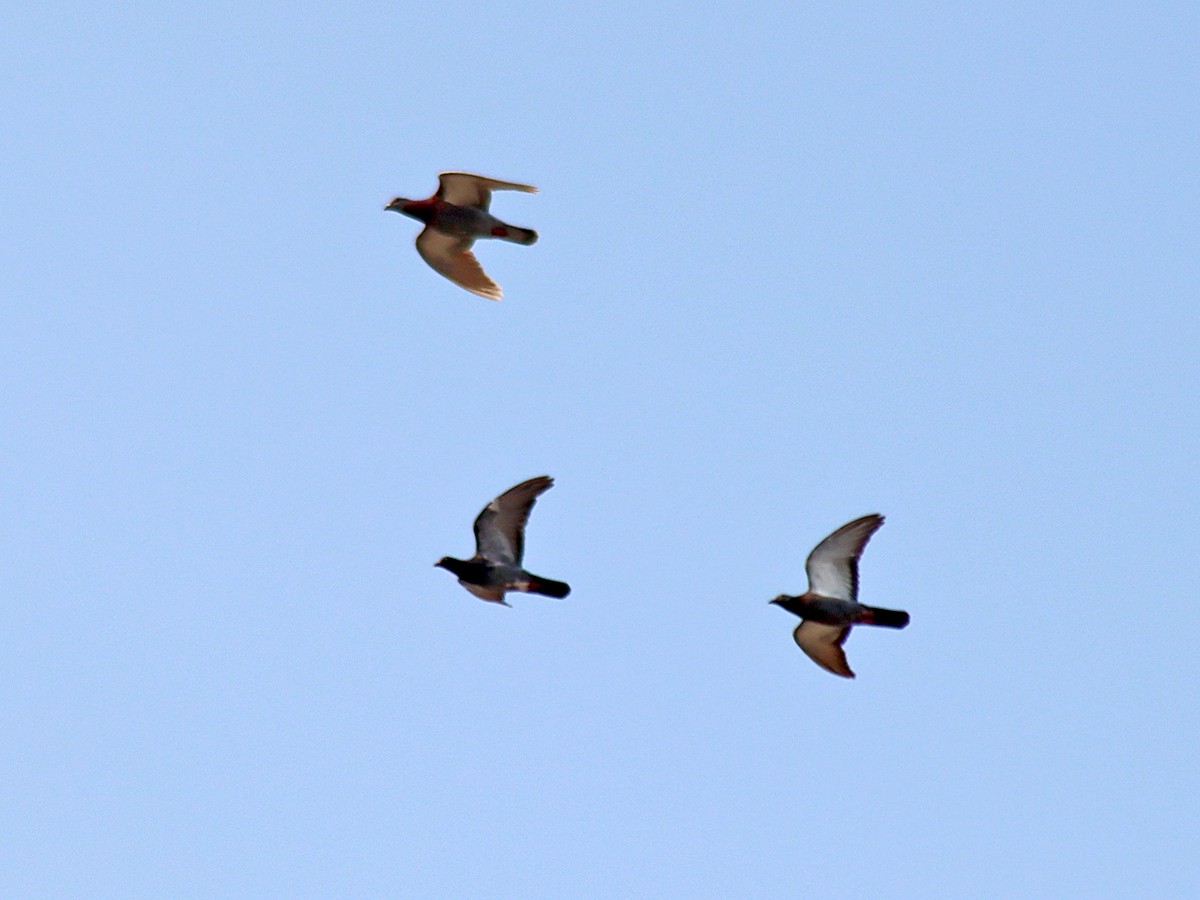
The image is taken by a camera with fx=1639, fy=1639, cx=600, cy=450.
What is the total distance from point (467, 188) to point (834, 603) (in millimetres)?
8913

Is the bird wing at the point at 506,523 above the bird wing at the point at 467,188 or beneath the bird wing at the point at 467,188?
beneath

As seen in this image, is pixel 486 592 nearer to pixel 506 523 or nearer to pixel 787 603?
pixel 506 523

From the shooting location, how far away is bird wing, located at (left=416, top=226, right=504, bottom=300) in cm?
2762

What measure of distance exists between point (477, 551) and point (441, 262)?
5.48 m

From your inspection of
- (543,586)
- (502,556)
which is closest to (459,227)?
(502,556)

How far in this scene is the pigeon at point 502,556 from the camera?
25000mm

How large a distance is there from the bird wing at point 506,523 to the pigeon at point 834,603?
419 centimetres

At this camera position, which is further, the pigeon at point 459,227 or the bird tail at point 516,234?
the bird tail at point 516,234

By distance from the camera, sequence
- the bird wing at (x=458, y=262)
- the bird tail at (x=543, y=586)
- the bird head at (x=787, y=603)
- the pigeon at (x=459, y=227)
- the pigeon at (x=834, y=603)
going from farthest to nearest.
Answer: the bird wing at (x=458, y=262), the pigeon at (x=459, y=227), the bird head at (x=787, y=603), the pigeon at (x=834, y=603), the bird tail at (x=543, y=586)

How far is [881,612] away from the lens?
2548 cm

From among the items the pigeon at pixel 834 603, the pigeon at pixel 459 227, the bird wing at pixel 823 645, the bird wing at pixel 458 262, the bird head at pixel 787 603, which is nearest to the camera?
the pigeon at pixel 834 603

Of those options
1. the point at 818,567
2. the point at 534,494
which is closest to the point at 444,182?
the point at 534,494

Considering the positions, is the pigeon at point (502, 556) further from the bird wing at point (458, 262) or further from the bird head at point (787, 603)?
the bird wing at point (458, 262)

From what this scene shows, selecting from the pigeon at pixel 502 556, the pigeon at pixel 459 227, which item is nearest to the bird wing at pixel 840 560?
the pigeon at pixel 502 556
